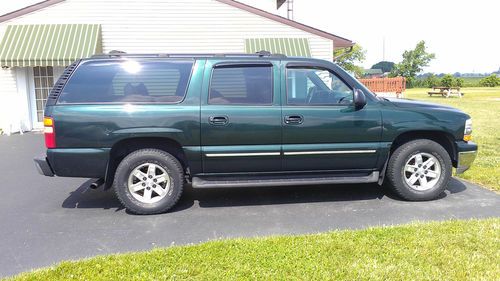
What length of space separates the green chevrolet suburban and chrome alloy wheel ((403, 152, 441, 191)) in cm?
1

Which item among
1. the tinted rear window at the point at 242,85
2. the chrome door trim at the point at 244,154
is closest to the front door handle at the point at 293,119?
the tinted rear window at the point at 242,85

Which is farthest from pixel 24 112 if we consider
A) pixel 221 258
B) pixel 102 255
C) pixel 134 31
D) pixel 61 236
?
pixel 221 258

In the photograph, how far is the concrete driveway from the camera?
3.72m

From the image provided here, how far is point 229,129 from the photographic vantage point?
4398 millimetres

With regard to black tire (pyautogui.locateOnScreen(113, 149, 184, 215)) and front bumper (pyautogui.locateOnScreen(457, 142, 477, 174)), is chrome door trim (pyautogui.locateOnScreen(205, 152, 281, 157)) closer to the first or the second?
black tire (pyautogui.locateOnScreen(113, 149, 184, 215))

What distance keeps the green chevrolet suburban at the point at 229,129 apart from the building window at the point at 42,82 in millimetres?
8771

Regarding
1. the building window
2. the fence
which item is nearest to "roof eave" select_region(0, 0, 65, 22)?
the building window

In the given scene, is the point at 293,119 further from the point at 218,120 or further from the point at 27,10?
the point at 27,10

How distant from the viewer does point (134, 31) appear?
40.0 feet

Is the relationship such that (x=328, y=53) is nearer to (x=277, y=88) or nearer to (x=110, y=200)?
(x=277, y=88)

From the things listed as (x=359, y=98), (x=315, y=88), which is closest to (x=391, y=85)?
(x=315, y=88)

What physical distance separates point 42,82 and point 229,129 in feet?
33.2

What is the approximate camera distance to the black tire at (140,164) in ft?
14.4

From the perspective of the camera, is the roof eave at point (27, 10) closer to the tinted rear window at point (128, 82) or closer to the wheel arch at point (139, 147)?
the tinted rear window at point (128, 82)
